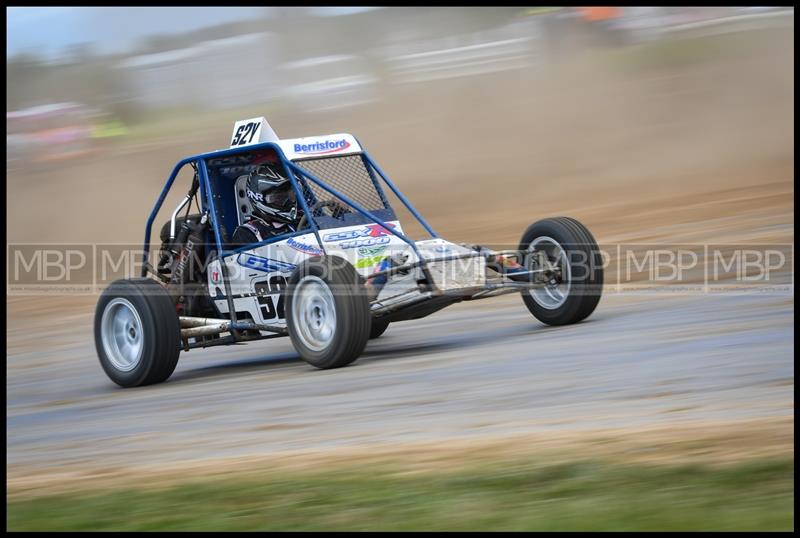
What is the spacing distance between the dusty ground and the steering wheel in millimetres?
1123

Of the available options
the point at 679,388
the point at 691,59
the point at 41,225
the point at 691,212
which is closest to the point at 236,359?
the point at 679,388

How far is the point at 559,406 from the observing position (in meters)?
6.62

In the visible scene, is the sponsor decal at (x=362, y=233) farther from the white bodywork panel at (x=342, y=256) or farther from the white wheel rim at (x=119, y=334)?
the white wheel rim at (x=119, y=334)

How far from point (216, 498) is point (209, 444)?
129cm

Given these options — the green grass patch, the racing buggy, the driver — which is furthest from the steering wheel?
the green grass patch

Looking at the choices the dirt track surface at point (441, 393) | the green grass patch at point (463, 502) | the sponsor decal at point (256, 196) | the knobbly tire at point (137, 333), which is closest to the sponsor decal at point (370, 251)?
the dirt track surface at point (441, 393)

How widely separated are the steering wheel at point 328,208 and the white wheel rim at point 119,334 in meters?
1.50

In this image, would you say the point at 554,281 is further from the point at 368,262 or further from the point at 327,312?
the point at 327,312

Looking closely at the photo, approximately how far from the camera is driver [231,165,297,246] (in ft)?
31.4

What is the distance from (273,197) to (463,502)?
5171mm

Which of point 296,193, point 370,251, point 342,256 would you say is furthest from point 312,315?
point 296,193

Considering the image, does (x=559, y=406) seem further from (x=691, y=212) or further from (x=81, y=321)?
(x=691, y=212)

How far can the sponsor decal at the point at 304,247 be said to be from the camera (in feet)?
29.3

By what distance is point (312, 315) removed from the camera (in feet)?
28.1
